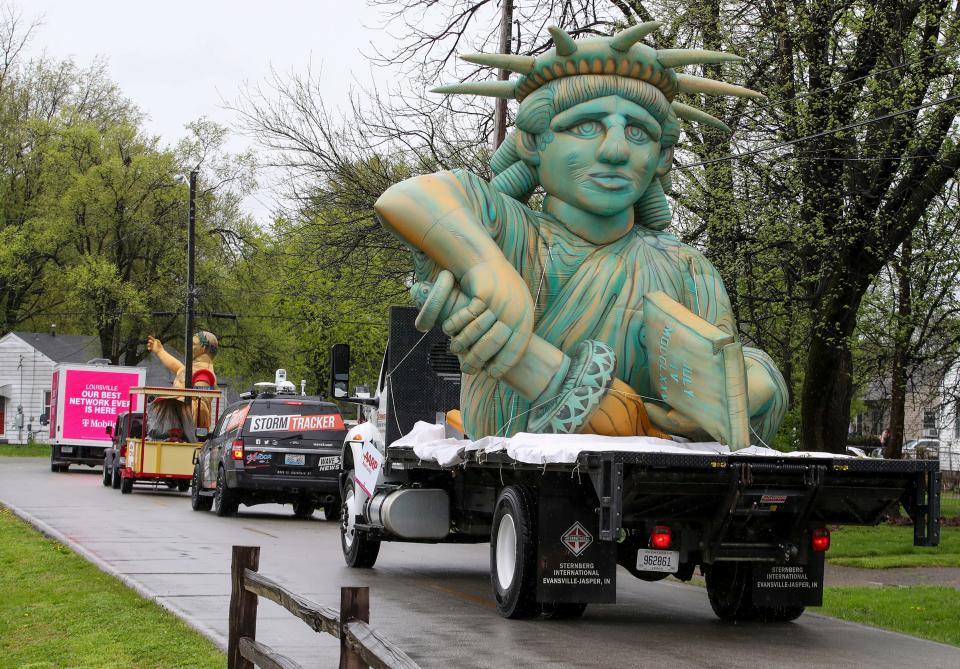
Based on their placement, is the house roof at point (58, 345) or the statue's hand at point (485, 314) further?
the house roof at point (58, 345)

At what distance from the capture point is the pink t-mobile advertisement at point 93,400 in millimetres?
41281

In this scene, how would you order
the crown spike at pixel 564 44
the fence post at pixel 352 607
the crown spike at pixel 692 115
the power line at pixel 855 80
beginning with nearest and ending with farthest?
the fence post at pixel 352 607, the crown spike at pixel 564 44, the crown spike at pixel 692 115, the power line at pixel 855 80

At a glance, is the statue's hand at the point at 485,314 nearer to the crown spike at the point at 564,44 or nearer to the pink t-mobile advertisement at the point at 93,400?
the crown spike at the point at 564,44

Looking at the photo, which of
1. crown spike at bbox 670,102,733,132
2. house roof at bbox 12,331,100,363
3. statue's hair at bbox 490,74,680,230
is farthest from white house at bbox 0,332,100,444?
crown spike at bbox 670,102,733,132

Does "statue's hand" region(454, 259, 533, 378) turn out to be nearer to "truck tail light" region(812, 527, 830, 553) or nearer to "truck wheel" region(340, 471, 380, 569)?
"truck tail light" region(812, 527, 830, 553)

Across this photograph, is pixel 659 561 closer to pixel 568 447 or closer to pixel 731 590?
pixel 568 447

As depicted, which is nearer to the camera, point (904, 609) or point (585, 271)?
point (585, 271)

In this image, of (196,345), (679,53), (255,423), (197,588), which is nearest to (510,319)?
(679,53)

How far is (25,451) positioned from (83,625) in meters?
51.0

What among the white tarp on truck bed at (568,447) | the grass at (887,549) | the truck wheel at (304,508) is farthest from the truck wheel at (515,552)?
the truck wheel at (304,508)

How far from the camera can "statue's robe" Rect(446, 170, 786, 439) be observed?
471 inches

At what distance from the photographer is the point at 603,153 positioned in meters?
12.3

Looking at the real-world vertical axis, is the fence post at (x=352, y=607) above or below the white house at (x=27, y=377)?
below

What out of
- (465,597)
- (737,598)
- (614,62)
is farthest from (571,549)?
(614,62)
